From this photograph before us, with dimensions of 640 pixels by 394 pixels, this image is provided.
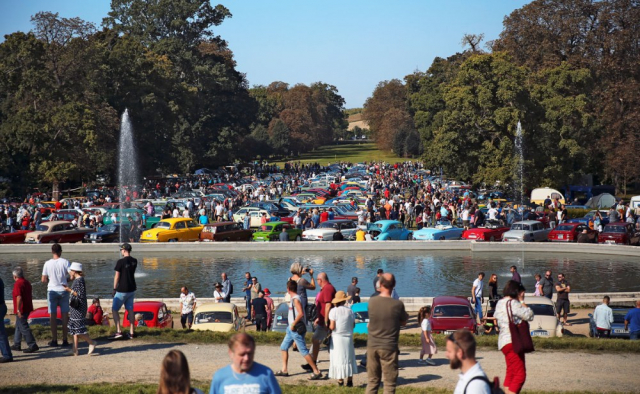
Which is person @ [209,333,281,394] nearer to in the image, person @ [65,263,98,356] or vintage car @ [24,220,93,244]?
person @ [65,263,98,356]

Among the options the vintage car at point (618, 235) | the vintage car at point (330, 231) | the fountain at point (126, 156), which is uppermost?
the fountain at point (126, 156)

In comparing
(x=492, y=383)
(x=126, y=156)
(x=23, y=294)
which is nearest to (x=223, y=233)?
(x=23, y=294)

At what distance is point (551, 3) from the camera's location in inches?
2995

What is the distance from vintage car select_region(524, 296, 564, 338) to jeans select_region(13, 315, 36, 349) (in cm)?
1107

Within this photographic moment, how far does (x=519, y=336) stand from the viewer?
10.6 metres

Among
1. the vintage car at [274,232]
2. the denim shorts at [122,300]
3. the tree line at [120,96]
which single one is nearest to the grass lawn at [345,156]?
the tree line at [120,96]

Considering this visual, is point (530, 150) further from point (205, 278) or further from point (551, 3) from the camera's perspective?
point (205, 278)

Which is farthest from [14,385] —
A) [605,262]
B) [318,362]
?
[605,262]

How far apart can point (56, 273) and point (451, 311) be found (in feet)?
32.7

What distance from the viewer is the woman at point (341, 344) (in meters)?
12.2

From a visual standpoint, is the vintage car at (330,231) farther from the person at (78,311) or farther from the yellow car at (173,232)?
the person at (78,311)

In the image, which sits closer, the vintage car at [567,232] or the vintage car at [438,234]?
the vintage car at [567,232]

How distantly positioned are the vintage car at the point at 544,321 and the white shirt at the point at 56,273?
10.7 m

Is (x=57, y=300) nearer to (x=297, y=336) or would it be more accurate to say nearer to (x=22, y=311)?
(x=22, y=311)
